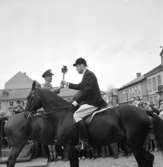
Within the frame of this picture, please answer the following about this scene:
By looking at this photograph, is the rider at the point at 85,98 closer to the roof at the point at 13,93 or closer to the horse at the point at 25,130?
the horse at the point at 25,130

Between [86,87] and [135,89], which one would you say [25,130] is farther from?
[135,89]

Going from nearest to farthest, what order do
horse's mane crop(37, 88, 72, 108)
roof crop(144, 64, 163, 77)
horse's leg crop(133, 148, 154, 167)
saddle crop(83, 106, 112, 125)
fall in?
horse's leg crop(133, 148, 154, 167) < saddle crop(83, 106, 112, 125) < horse's mane crop(37, 88, 72, 108) < roof crop(144, 64, 163, 77)

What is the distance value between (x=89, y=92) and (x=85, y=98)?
182 millimetres

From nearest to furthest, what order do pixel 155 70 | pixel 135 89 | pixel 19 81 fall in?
pixel 155 70, pixel 135 89, pixel 19 81

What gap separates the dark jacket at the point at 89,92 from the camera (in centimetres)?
621

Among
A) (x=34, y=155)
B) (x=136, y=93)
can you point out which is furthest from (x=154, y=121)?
(x=136, y=93)

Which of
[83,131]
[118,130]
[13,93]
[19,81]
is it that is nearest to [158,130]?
[118,130]

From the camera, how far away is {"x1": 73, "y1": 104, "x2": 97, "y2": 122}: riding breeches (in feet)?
19.9

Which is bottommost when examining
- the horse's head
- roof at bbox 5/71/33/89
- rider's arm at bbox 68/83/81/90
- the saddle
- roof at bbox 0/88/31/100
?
the saddle

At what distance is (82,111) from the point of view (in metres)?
6.12

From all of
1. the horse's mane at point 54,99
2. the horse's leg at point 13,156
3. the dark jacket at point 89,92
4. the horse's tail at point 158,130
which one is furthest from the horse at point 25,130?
the horse's tail at point 158,130

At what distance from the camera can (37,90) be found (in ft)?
22.7

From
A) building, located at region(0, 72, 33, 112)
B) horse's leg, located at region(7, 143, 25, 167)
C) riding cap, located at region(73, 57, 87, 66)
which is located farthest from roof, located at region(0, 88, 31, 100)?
riding cap, located at region(73, 57, 87, 66)

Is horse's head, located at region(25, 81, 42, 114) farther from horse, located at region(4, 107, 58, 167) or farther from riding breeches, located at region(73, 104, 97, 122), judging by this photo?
riding breeches, located at region(73, 104, 97, 122)
